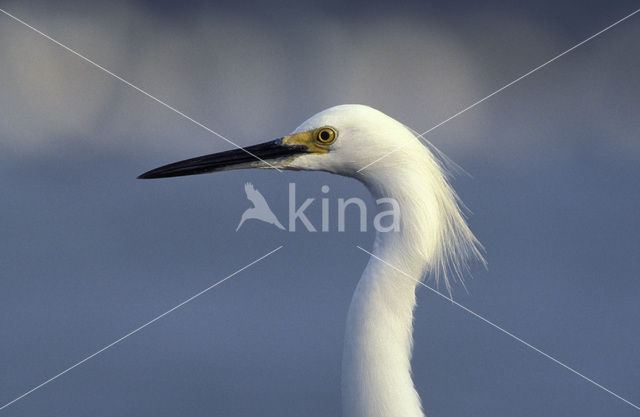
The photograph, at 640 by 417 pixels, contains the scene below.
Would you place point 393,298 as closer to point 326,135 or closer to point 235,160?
point 326,135

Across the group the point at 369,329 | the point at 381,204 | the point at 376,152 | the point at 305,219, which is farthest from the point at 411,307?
the point at 305,219

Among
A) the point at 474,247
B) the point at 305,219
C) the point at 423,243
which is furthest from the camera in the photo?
the point at 305,219

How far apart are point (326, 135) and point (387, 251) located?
377 mm

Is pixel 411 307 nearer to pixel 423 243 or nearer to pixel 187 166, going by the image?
pixel 423 243

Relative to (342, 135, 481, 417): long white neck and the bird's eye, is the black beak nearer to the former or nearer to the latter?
the bird's eye

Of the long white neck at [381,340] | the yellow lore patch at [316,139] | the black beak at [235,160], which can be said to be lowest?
the long white neck at [381,340]

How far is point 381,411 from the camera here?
203cm

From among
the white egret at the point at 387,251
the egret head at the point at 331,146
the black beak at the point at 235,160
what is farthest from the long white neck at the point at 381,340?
the black beak at the point at 235,160

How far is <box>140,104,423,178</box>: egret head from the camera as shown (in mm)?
2029

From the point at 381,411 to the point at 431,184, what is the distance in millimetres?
639

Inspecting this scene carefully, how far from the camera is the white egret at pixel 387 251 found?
1.99 m

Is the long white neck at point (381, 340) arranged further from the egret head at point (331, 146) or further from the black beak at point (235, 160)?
the black beak at point (235, 160)

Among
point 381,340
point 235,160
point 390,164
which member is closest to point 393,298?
point 381,340

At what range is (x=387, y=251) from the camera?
2.00 m
